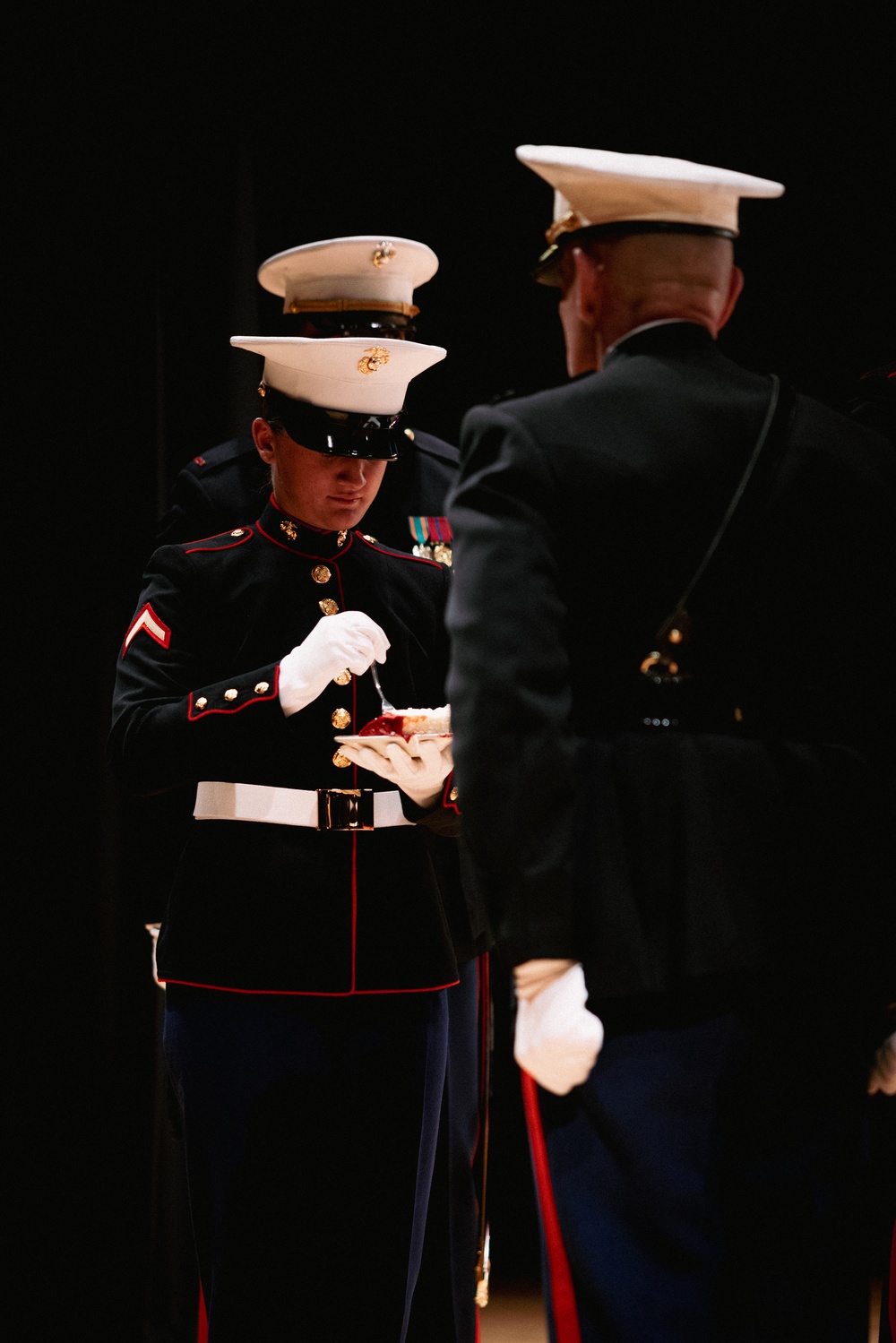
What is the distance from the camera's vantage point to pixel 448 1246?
219cm

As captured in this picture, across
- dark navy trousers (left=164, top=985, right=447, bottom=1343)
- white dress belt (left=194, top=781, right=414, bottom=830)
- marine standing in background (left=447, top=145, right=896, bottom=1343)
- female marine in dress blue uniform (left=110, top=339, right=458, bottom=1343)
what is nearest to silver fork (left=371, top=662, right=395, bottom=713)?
female marine in dress blue uniform (left=110, top=339, right=458, bottom=1343)

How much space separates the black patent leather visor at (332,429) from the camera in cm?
190

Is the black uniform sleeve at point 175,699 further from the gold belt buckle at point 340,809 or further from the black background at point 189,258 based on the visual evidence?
the black background at point 189,258

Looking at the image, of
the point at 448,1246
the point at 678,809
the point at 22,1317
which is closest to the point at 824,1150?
the point at 678,809

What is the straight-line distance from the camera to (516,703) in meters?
1.23

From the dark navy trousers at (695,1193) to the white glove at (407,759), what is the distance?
49cm

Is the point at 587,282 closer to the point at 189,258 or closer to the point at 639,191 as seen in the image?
the point at 639,191

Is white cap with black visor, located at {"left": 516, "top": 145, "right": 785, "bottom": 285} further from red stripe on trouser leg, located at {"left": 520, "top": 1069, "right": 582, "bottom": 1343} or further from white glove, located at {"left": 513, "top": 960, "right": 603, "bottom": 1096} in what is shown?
red stripe on trouser leg, located at {"left": 520, "top": 1069, "right": 582, "bottom": 1343}

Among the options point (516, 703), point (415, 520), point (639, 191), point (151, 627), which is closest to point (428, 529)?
point (415, 520)

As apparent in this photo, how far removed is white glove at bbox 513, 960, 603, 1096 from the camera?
124 cm

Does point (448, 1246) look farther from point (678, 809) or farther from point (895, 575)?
point (895, 575)

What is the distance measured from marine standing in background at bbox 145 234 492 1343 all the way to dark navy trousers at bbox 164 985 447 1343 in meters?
0.23

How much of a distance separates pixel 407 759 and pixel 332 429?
0.47 m

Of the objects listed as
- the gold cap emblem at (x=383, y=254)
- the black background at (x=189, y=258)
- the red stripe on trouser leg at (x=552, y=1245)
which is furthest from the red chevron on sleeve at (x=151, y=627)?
the black background at (x=189, y=258)
